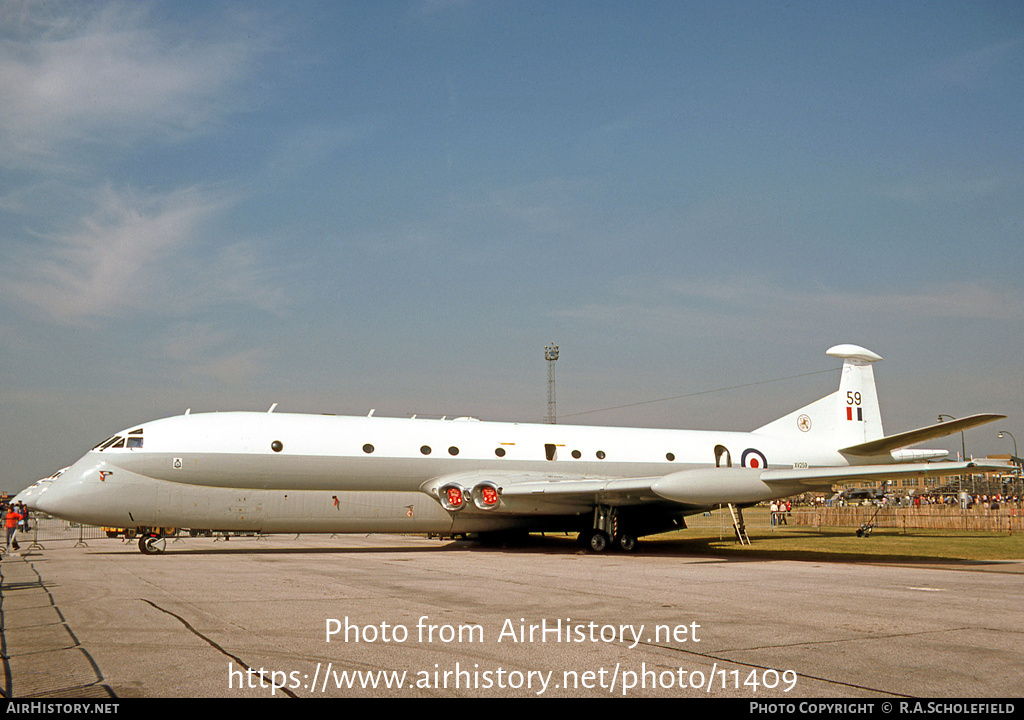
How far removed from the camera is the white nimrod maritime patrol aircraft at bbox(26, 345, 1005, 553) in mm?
18719

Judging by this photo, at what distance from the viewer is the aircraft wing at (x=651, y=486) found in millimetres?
17656

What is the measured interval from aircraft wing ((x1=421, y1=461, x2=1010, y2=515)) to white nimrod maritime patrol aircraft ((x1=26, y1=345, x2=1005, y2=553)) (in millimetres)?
37

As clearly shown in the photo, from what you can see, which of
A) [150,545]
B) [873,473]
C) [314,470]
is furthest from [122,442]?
[873,473]

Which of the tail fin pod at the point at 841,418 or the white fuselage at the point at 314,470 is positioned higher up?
the tail fin pod at the point at 841,418

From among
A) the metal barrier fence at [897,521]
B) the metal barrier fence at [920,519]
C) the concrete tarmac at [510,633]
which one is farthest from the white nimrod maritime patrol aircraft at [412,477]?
the metal barrier fence at [920,519]

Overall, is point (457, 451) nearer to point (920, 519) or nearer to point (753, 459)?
point (753, 459)

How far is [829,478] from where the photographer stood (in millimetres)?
18406

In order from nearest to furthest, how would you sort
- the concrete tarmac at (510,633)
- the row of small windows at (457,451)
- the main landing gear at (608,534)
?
1. the concrete tarmac at (510,633)
2. the row of small windows at (457,451)
3. the main landing gear at (608,534)

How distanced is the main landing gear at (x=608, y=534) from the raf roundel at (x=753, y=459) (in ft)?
18.1

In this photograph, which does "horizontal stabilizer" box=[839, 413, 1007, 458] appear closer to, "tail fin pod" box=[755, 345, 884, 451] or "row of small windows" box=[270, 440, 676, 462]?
"tail fin pod" box=[755, 345, 884, 451]

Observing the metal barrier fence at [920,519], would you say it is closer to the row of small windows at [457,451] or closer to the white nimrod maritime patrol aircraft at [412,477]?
the white nimrod maritime patrol aircraft at [412,477]

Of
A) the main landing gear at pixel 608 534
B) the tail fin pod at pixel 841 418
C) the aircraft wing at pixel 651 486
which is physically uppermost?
the tail fin pod at pixel 841 418

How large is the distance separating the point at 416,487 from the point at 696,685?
Result: 16.0m
